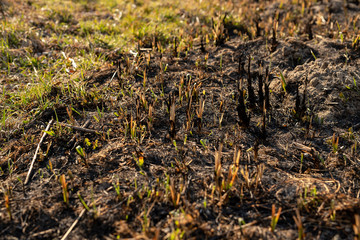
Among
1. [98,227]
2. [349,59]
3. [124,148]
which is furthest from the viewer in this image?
Answer: [349,59]

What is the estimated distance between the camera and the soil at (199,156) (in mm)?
1960

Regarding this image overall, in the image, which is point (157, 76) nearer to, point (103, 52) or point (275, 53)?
point (103, 52)

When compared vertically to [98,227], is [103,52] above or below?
above

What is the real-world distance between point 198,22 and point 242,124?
119 inches

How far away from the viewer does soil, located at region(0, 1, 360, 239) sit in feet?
6.43

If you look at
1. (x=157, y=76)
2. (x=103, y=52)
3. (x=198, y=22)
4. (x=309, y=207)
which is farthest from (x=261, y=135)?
(x=198, y=22)

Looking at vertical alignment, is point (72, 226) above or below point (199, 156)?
below

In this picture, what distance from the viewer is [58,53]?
4.36m

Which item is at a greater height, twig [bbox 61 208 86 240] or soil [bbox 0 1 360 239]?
soil [bbox 0 1 360 239]

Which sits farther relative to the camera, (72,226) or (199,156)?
(199,156)

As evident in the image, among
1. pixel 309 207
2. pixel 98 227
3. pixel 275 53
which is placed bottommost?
pixel 98 227

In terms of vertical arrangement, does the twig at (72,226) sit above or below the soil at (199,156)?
below

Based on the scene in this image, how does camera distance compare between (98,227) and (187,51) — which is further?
(187,51)

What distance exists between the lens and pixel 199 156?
249 cm
